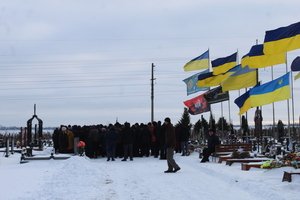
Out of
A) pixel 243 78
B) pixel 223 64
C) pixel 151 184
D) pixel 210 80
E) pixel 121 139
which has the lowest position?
pixel 151 184

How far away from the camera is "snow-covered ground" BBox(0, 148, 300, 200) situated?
1102 centimetres

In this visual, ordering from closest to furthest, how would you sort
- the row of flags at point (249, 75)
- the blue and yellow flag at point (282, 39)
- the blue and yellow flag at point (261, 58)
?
the blue and yellow flag at point (282, 39), the row of flags at point (249, 75), the blue and yellow flag at point (261, 58)

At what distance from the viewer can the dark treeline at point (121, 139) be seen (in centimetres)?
2317

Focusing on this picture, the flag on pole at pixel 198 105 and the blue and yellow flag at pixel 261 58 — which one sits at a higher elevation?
the blue and yellow flag at pixel 261 58

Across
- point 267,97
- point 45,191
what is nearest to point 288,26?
point 267,97

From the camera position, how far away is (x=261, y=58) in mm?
19125

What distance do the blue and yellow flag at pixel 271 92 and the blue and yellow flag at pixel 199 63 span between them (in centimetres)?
950

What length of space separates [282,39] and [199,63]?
12.3 metres

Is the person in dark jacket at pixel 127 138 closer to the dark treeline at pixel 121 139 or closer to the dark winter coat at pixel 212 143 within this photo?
the dark treeline at pixel 121 139

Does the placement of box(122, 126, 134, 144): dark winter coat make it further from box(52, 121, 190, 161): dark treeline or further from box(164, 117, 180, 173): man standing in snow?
box(164, 117, 180, 173): man standing in snow

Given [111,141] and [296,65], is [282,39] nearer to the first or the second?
[296,65]

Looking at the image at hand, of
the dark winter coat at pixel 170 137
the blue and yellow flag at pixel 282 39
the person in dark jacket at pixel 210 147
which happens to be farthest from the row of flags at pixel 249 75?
the dark winter coat at pixel 170 137

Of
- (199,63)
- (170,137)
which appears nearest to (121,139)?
(170,137)

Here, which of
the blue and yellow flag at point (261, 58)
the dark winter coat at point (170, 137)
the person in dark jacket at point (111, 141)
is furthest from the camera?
the person in dark jacket at point (111, 141)
